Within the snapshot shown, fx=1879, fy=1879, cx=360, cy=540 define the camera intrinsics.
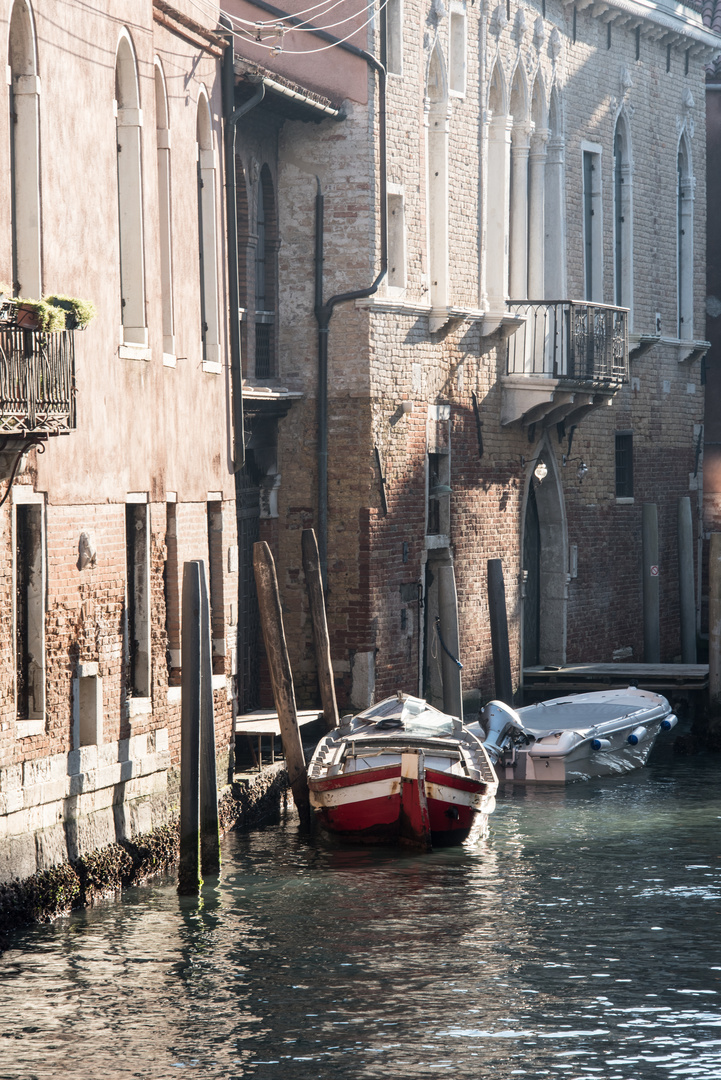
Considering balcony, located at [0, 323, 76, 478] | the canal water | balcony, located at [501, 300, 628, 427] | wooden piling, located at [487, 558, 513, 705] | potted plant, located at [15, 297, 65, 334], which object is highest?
balcony, located at [501, 300, 628, 427]

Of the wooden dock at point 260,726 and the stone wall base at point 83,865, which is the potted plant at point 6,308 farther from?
the wooden dock at point 260,726

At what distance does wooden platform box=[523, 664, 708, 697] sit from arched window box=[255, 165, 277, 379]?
17.4ft

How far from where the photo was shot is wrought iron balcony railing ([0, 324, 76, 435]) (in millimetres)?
10062

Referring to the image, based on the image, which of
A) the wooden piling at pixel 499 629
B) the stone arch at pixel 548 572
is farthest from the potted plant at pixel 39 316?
the stone arch at pixel 548 572

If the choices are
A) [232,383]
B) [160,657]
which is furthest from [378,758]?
[232,383]

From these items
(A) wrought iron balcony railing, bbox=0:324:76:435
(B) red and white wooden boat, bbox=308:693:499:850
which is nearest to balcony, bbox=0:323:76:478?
(A) wrought iron balcony railing, bbox=0:324:76:435

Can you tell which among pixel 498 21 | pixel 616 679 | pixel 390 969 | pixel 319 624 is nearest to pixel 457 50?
pixel 498 21

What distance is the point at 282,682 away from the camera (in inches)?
579

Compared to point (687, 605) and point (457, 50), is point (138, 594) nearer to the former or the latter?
point (457, 50)

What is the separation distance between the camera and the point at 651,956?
10.9 meters

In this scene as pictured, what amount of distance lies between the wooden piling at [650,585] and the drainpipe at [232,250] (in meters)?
8.64

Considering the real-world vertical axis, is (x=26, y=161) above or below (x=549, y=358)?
above

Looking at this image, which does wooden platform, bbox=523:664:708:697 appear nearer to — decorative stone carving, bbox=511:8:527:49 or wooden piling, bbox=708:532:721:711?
wooden piling, bbox=708:532:721:711

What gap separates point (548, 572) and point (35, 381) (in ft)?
41.6
